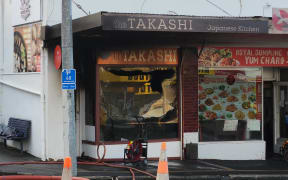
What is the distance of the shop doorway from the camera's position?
56.5 ft

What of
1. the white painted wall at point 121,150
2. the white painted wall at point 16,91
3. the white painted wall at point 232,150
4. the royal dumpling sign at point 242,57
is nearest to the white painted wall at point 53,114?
the white painted wall at point 16,91

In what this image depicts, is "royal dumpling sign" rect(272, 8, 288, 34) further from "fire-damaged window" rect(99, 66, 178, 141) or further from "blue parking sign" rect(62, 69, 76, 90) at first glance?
"blue parking sign" rect(62, 69, 76, 90)

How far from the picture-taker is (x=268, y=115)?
1739 centimetres

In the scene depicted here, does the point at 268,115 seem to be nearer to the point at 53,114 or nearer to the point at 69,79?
the point at 53,114

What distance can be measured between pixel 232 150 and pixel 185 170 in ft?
8.92

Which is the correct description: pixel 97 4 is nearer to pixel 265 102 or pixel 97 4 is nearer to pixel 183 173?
pixel 183 173

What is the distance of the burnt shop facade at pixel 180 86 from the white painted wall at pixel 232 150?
0.03m

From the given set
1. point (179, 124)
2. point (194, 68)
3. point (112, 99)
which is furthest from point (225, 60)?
point (112, 99)

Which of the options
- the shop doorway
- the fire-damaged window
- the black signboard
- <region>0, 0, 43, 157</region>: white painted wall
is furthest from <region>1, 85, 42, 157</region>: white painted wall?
the shop doorway

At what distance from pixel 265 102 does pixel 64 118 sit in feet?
21.2

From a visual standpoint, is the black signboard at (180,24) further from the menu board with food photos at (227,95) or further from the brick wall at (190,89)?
the menu board with food photos at (227,95)

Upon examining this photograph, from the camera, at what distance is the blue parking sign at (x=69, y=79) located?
11.6 m

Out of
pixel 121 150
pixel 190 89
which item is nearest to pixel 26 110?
pixel 121 150

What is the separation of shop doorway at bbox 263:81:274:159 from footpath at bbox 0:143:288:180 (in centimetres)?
196
